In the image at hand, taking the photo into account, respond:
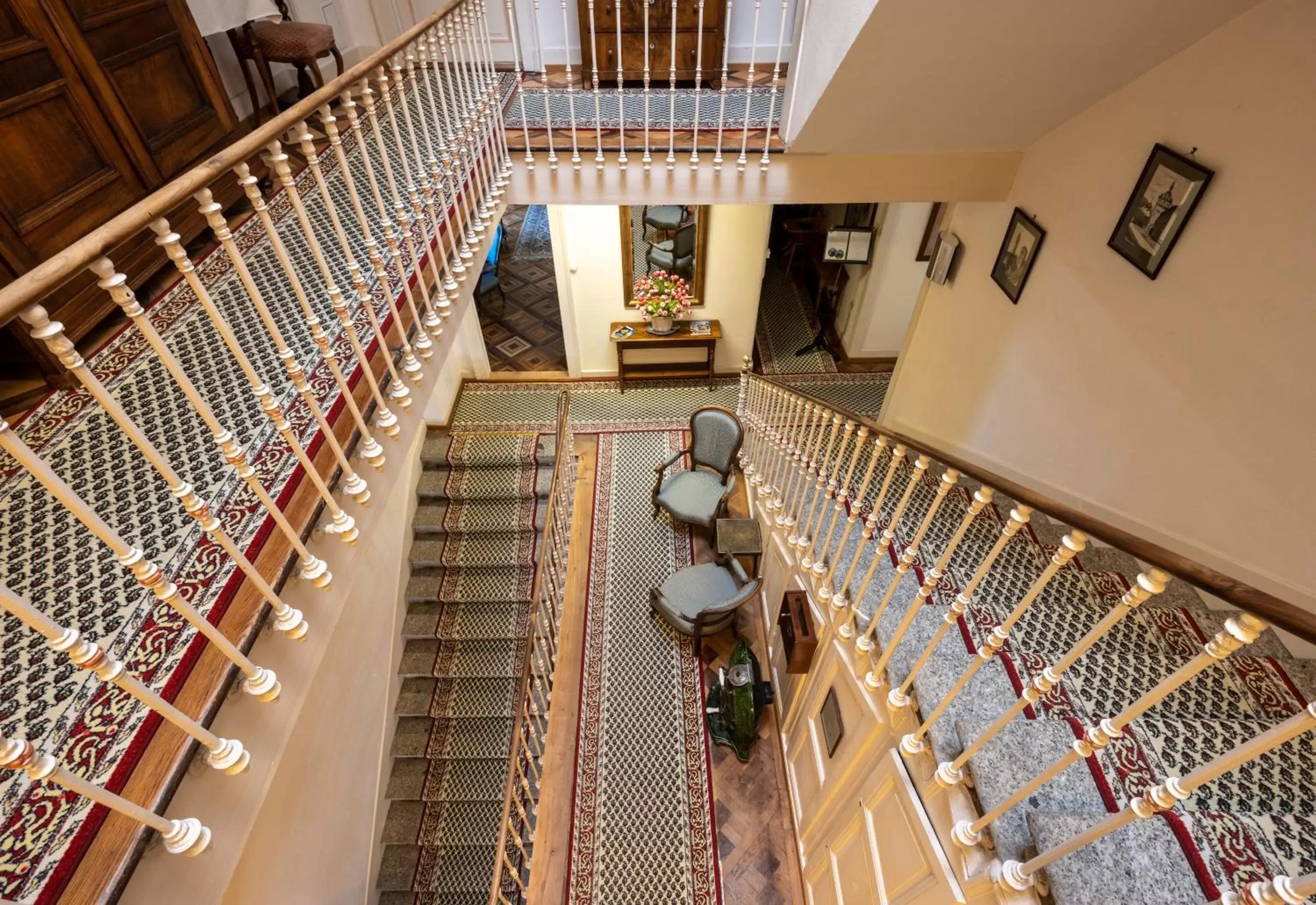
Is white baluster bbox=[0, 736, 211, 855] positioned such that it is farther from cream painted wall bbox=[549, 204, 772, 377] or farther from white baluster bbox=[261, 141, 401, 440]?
cream painted wall bbox=[549, 204, 772, 377]

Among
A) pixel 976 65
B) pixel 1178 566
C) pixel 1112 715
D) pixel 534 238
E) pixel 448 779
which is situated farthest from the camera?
pixel 534 238

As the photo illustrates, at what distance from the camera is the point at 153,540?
1.53 metres

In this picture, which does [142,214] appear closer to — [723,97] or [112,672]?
[112,672]

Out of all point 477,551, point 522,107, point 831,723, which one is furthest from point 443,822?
point 522,107

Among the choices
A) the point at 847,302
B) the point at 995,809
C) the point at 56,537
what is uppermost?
the point at 56,537

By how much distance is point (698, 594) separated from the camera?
4.12 m

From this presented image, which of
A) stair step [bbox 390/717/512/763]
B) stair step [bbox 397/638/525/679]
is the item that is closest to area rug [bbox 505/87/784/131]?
stair step [bbox 397/638/525/679]

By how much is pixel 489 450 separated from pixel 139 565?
14.8ft

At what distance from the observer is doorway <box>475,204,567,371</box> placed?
6660mm

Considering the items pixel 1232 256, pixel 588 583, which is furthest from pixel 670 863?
pixel 1232 256

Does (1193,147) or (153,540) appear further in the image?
(1193,147)

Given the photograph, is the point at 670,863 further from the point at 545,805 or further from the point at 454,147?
the point at 454,147

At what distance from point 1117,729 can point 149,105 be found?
13.7 ft

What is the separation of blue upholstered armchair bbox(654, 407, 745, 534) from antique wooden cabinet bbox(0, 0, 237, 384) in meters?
3.34
